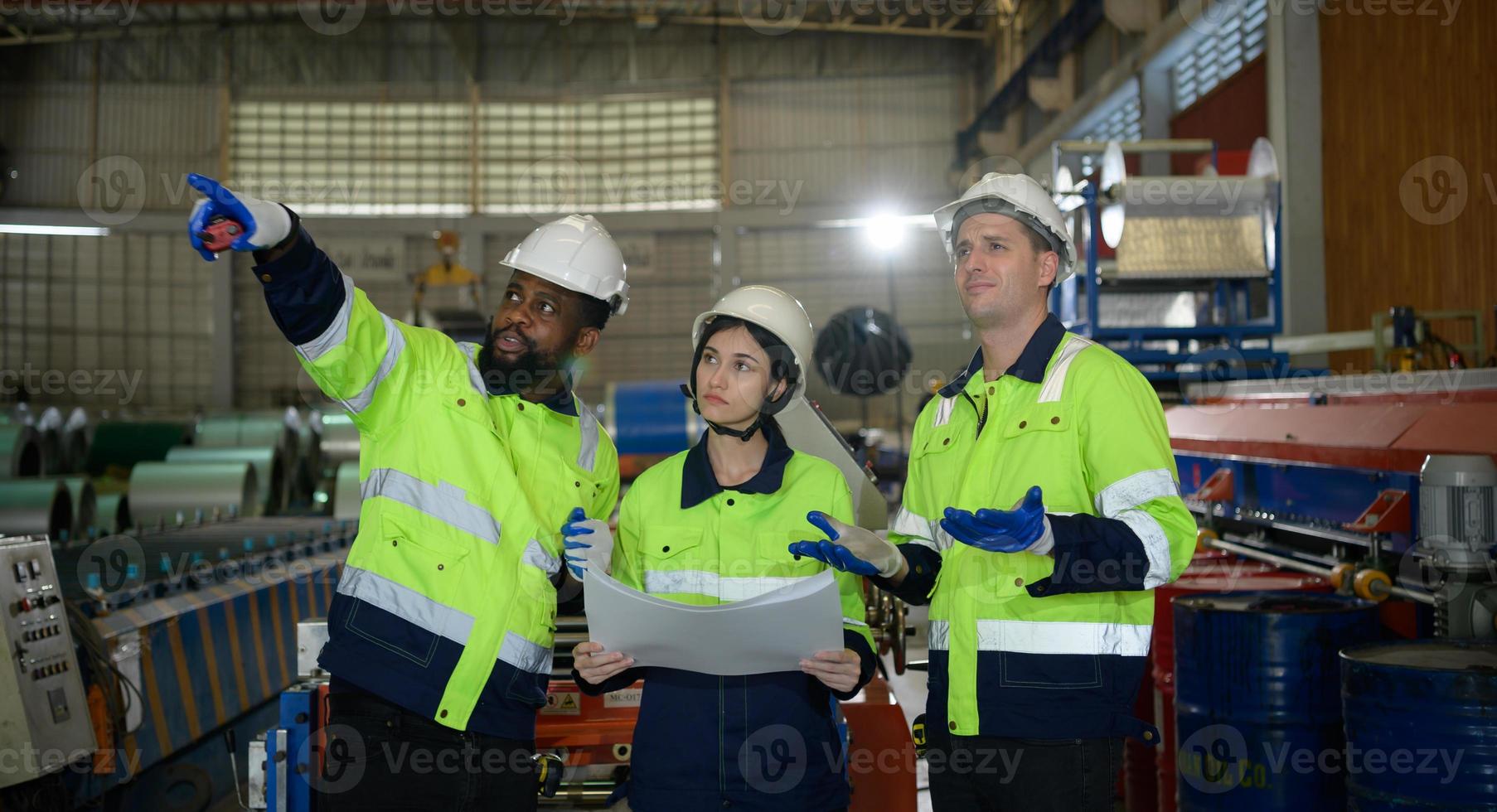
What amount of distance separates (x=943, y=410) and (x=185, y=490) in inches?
355

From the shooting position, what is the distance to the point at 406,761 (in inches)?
89.6

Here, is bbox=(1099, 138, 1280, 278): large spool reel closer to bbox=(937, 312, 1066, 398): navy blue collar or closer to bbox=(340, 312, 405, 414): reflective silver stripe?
bbox=(937, 312, 1066, 398): navy blue collar

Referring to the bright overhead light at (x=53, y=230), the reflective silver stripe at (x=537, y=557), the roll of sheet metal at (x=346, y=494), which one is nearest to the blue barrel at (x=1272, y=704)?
the reflective silver stripe at (x=537, y=557)

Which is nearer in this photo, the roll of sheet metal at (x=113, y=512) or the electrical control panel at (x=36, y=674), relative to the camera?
the electrical control panel at (x=36, y=674)

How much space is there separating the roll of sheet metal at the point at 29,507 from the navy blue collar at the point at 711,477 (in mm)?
7680

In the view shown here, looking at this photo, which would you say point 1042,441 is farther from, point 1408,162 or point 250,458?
point 250,458

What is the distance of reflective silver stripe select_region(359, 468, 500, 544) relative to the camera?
2.31 m

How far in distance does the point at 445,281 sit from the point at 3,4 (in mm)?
7433

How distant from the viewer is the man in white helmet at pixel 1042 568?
6.35 ft

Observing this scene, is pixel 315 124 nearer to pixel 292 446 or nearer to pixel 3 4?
pixel 3 4

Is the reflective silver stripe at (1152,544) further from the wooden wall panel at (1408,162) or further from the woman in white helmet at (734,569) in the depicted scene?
the wooden wall panel at (1408,162)

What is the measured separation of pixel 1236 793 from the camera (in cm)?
353

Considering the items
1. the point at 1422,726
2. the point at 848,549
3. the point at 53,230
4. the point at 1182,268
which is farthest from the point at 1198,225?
the point at 53,230

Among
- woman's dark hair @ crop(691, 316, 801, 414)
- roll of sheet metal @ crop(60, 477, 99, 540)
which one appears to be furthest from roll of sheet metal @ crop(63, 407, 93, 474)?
woman's dark hair @ crop(691, 316, 801, 414)
